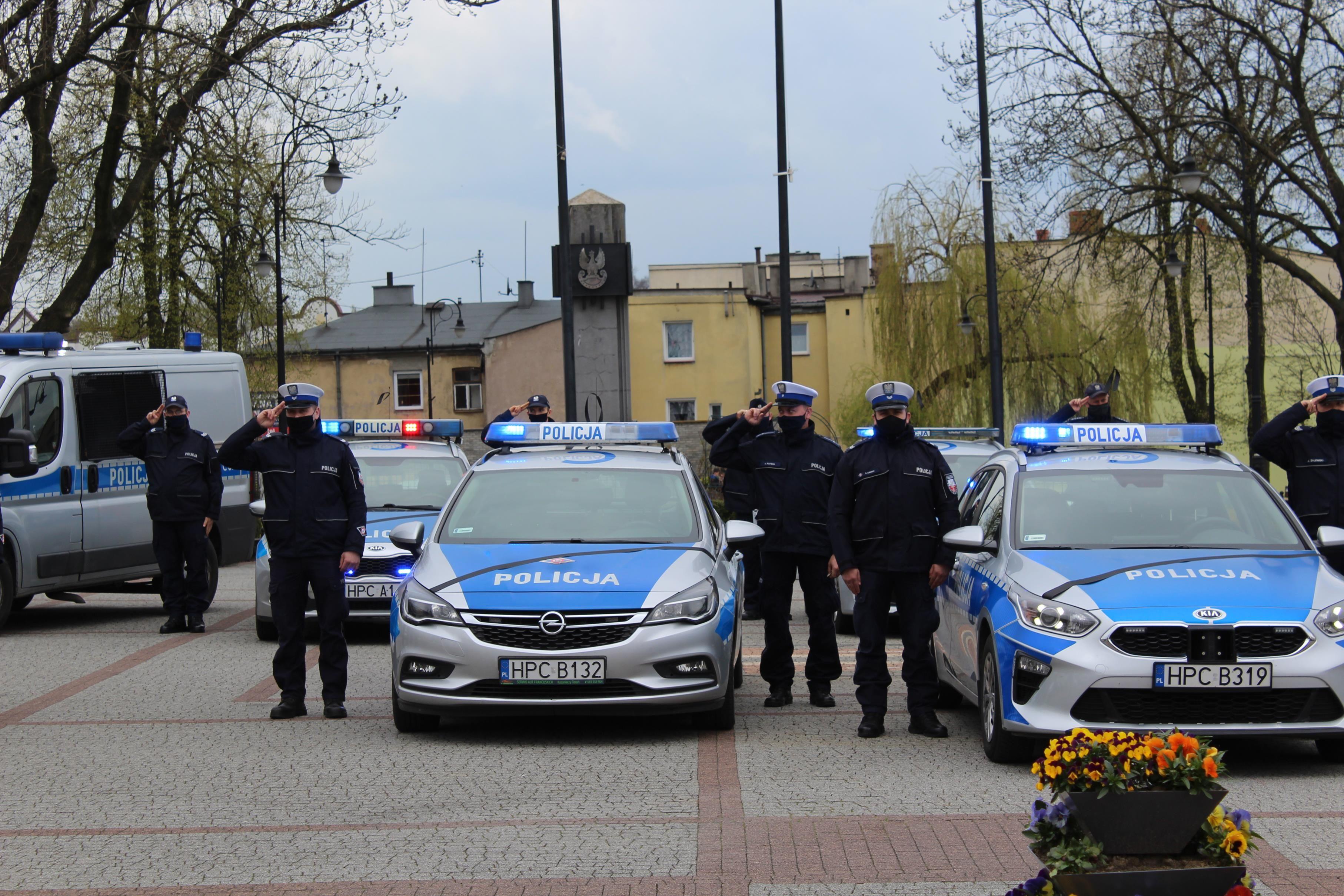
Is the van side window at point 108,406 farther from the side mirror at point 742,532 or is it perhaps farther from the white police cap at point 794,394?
the white police cap at point 794,394

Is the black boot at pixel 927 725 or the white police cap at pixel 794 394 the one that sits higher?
the white police cap at pixel 794 394

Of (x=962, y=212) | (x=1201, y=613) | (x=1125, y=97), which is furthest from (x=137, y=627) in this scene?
(x=962, y=212)

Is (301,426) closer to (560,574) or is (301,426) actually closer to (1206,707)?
(560,574)

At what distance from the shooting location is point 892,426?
27.5 ft

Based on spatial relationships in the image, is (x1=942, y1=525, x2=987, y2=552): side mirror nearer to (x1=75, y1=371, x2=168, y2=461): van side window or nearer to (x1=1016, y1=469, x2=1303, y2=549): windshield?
(x1=1016, y1=469, x2=1303, y2=549): windshield

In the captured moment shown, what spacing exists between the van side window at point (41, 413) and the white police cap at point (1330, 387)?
33.5ft

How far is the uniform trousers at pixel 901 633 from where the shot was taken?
830cm

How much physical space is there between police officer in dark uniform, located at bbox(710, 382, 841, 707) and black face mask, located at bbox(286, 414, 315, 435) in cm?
241

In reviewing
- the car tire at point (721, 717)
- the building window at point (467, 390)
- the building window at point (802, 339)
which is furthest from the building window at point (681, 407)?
the car tire at point (721, 717)

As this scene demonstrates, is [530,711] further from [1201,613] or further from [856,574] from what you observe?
[1201,613]

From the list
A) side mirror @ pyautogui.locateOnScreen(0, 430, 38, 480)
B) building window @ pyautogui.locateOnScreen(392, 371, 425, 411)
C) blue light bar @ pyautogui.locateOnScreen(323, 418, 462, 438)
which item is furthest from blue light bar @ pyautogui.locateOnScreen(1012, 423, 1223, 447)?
building window @ pyautogui.locateOnScreen(392, 371, 425, 411)

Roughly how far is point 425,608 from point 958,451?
7.17 m

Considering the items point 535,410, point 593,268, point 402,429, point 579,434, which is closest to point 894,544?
point 579,434

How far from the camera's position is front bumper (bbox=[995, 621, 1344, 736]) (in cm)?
691
